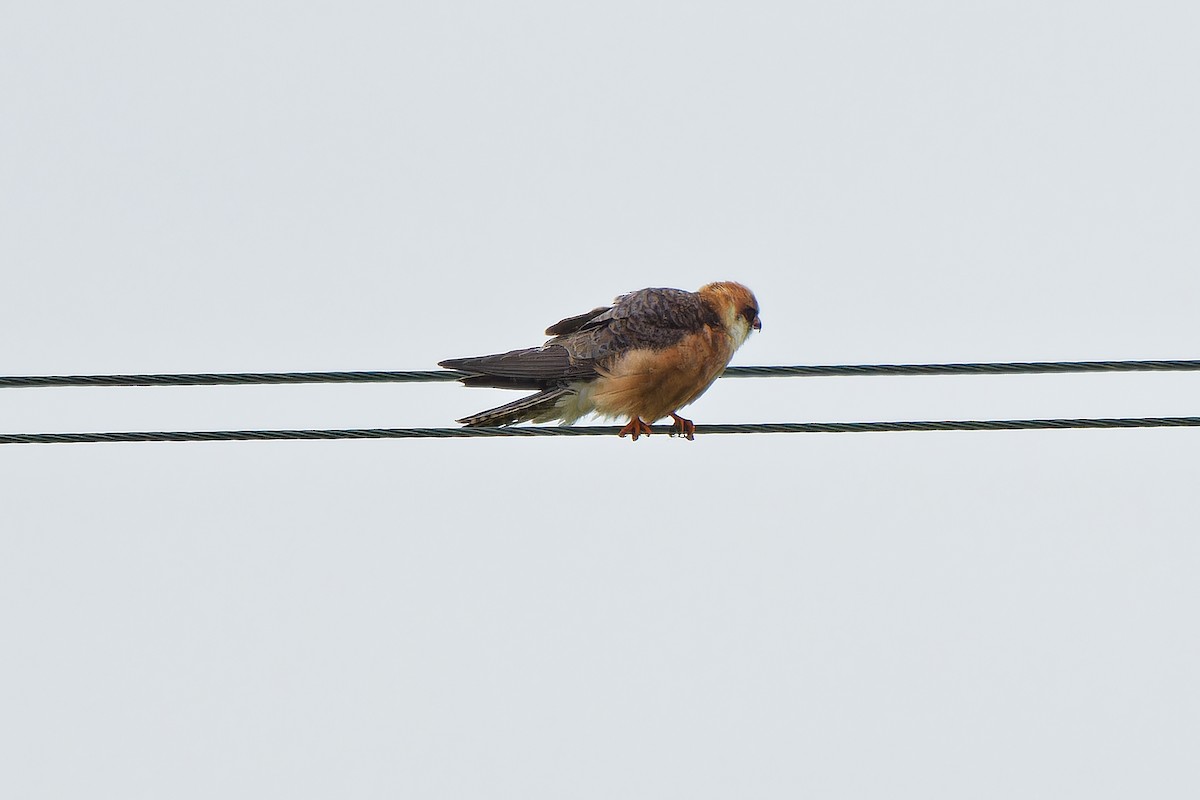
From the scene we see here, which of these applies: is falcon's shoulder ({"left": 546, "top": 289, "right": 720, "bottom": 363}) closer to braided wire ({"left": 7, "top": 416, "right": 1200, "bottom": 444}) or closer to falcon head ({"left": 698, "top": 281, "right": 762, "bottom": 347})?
falcon head ({"left": 698, "top": 281, "right": 762, "bottom": 347})

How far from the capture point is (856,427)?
24.9 ft

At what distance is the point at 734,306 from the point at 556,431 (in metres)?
3.28

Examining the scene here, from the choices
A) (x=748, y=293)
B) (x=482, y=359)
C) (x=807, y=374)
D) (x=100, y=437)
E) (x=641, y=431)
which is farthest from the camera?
(x=748, y=293)

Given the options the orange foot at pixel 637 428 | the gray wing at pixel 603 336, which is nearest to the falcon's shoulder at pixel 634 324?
the gray wing at pixel 603 336

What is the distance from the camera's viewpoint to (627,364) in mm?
10227

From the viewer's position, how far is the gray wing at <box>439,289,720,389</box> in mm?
9961

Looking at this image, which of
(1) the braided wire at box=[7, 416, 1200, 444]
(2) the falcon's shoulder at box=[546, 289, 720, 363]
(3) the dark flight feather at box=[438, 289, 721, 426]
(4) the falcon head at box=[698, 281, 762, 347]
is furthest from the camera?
(4) the falcon head at box=[698, 281, 762, 347]

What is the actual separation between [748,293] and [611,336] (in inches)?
46.4

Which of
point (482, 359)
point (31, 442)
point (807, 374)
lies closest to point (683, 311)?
point (482, 359)

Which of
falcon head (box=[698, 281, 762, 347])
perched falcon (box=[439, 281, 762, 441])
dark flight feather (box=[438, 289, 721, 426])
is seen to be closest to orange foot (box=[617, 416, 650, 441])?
perched falcon (box=[439, 281, 762, 441])

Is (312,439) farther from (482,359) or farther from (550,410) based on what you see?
(550,410)

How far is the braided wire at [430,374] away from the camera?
25.1 feet

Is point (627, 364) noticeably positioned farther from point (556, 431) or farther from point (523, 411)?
point (556, 431)

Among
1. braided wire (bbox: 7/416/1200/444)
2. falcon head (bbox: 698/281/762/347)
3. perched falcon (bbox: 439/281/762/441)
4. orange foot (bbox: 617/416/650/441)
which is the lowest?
braided wire (bbox: 7/416/1200/444)
